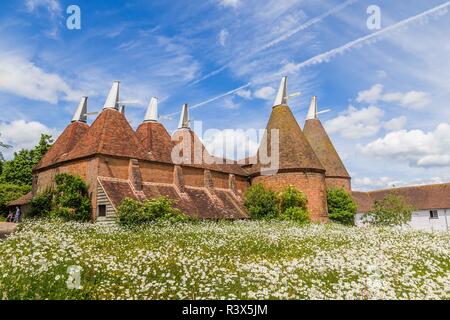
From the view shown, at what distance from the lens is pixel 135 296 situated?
17.7ft

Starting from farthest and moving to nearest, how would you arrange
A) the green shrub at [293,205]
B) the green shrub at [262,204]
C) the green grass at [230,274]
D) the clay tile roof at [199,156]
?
the clay tile roof at [199,156] → the green shrub at [262,204] → the green shrub at [293,205] → the green grass at [230,274]

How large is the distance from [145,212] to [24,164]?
2677 centimetres

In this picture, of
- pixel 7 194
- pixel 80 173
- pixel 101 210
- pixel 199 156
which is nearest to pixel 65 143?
pixel 80 173

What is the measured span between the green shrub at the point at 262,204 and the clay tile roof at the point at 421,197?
19.4 metres

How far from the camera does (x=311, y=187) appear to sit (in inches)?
989

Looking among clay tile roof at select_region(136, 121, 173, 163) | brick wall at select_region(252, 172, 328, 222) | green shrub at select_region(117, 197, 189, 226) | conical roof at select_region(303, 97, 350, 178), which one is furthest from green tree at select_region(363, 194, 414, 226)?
green shrub at select_region(117, 197, 189, 226)

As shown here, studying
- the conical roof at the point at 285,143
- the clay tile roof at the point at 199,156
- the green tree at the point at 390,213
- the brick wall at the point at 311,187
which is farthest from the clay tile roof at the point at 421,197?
the clay tile roof at the point at 199,156

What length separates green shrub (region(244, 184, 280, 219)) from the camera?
24281mm

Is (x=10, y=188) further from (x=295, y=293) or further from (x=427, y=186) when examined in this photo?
(x=427, y=186)

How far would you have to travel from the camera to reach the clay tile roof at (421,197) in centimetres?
3703

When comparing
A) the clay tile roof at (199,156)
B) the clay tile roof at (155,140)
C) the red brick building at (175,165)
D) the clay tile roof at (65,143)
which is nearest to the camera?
the red brick building at (175,165)

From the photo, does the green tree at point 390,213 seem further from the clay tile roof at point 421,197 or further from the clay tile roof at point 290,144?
the clay tile roof at point 421,197

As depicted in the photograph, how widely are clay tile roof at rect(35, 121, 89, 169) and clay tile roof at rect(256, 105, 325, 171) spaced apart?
13392 millimetres

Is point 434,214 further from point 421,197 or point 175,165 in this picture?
point 175,165
